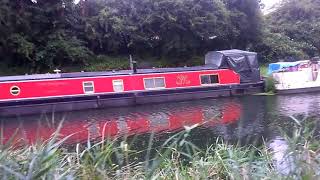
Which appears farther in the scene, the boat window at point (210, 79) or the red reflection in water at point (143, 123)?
the boat window at point (210, 79)

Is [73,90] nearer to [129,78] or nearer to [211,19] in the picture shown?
[129,78]

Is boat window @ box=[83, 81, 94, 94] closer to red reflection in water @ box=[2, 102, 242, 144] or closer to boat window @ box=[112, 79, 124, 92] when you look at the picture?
boat window @ box=[112, 79, 124, 92]

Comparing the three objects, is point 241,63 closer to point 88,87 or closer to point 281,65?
point 281,65

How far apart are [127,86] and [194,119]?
14.8 ft

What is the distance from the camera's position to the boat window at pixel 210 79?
1736cm

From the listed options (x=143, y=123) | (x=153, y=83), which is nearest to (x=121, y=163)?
(x=143, y=123)

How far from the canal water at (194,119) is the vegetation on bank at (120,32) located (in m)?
7.07

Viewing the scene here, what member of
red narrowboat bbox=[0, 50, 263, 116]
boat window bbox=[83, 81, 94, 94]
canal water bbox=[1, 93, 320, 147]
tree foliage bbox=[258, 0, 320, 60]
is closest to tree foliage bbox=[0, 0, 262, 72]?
tree foliage bbox=[258, 0, 320, 60]

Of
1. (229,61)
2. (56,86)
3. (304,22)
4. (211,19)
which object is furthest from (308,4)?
(56,86)

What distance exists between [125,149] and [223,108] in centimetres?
1127

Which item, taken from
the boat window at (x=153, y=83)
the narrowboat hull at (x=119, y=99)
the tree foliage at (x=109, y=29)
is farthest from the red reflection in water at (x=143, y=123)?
the tree foliage at (x=109, y=29)

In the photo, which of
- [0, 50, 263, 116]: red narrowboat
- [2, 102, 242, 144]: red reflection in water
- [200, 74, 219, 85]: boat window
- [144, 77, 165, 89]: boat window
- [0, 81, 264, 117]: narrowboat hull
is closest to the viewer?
[2, 102, 242, 144]: red reflection in water

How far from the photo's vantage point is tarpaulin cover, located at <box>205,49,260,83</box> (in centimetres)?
1802

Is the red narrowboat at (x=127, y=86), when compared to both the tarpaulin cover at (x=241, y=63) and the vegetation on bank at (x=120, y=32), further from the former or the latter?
the vegetation on bank at (x=120, y=32)
